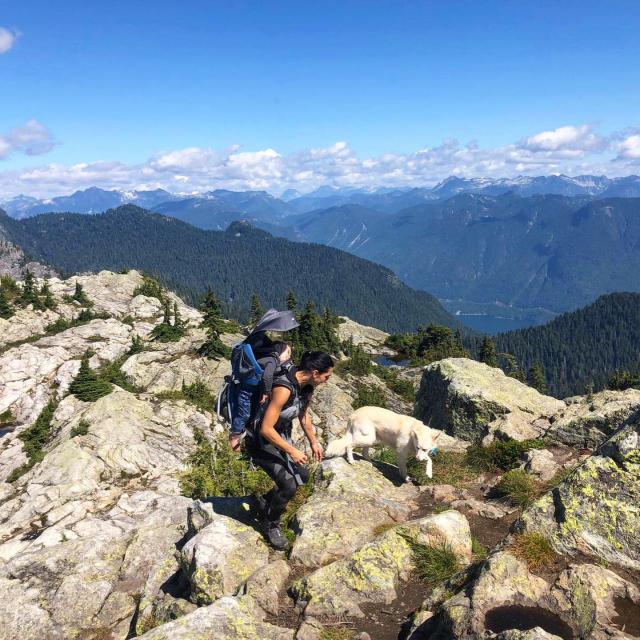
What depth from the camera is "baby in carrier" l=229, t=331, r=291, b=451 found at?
307 inches

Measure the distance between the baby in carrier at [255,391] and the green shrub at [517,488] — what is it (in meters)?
6.89

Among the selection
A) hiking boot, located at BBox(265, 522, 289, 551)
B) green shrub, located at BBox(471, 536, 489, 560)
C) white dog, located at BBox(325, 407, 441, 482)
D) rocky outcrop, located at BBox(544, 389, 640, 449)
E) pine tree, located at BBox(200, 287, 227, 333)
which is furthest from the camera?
pine tree, located at BBox(200, 287, 227, 333)

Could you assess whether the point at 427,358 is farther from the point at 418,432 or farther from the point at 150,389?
the point at 418,432

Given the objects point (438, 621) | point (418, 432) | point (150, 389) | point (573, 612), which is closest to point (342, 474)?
point (418, 432)

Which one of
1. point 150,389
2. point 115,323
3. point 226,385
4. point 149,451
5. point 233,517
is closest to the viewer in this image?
point 226,385

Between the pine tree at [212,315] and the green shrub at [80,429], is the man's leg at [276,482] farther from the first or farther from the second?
the pine tree at [212,315]

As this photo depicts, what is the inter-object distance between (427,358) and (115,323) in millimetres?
46927

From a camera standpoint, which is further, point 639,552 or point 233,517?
point 233,517

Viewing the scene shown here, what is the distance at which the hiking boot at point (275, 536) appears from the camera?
28.8ft

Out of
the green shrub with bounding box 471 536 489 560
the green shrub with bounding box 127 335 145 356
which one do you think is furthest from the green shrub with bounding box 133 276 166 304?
the green shrub with bounding box 471 536 489 560

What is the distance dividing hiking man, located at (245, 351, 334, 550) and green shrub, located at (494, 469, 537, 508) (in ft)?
17.4

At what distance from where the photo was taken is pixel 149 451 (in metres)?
27.4

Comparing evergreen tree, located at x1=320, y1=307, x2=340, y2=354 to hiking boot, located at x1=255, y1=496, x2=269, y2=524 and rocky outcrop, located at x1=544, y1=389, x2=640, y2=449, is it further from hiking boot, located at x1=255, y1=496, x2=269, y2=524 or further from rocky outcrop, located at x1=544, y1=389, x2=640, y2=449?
hiking boot, located at x1=255, y1=496, x2=269, y2=524

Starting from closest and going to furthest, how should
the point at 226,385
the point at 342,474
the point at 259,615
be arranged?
the point at 259,615 → the point at 226,385 → the point at 342,474
